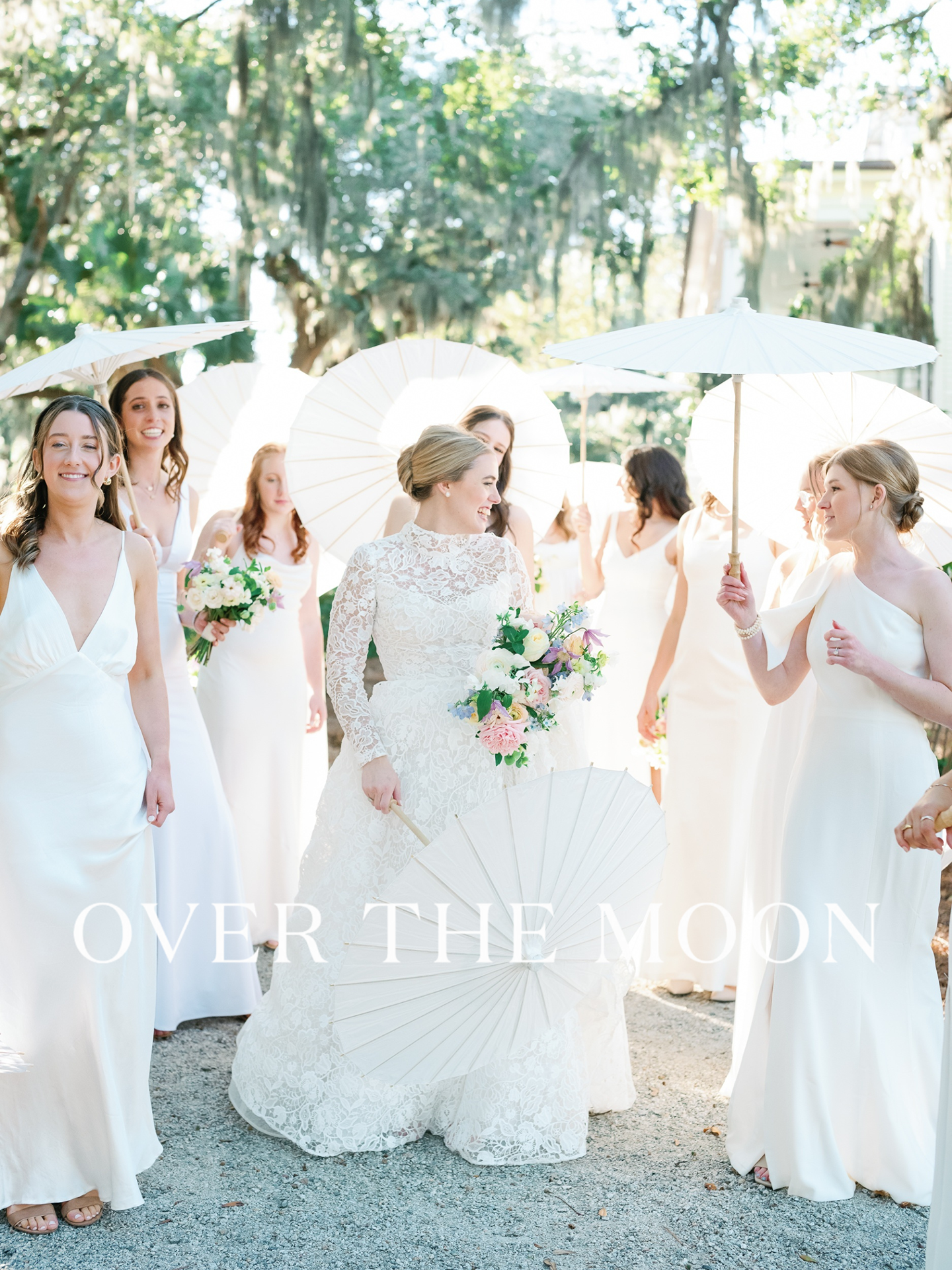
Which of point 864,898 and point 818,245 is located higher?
point 818,245

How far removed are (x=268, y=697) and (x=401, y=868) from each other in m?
2.28

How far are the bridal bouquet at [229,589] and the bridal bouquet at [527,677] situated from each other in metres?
1.72

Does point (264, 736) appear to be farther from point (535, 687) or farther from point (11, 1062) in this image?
point (11, 1062)

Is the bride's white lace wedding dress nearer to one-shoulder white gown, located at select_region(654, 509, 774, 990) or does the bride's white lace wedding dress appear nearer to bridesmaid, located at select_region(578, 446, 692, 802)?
one-shoulder white gown, located at select_region(654, 509, 774, 990)

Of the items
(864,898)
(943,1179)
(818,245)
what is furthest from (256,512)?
(818,245)

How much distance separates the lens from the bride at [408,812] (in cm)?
391

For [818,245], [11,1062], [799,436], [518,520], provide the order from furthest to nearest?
[818,245], [518,520], [799,436], [11,1062]

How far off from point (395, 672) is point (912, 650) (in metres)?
1.69

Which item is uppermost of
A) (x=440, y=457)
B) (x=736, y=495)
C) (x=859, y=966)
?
(x=440, y=457)

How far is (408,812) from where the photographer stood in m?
4.09

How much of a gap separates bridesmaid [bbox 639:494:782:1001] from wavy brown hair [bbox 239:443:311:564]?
1993 millimetres

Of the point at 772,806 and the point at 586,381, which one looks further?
the point at 586,381

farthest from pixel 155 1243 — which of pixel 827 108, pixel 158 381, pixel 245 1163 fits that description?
pixel 827 108

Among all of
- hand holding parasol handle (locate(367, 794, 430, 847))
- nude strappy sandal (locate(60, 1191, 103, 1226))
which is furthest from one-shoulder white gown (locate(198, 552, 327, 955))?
nude strappy sandal (locate(60, 1191, 103, 1226))
